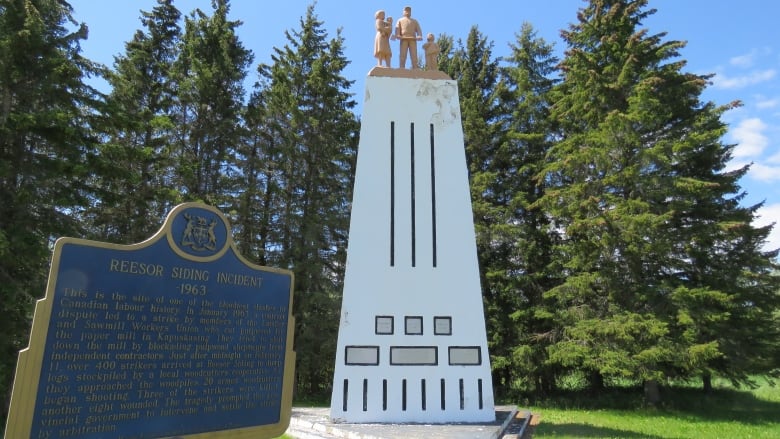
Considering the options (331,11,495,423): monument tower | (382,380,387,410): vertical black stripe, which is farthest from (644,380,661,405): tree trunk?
(382,380,387,410): vertical black stripe

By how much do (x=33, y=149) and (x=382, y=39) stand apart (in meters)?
8.38

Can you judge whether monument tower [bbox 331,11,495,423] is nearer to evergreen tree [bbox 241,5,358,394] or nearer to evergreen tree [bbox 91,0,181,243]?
evergreen tree [bbox 91,0,181,243]

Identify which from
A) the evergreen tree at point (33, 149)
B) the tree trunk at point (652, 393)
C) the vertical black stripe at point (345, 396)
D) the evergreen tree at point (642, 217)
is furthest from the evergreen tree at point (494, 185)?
the evergreen tree at point (33, 149)

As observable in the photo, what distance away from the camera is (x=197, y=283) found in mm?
4199

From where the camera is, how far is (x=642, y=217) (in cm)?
1427

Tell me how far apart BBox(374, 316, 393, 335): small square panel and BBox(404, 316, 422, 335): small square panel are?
284mm

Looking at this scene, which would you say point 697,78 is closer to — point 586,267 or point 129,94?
point 586,267

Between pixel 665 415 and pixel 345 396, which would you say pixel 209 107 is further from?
pixel 665 415

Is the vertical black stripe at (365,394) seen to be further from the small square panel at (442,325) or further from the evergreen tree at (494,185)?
the evergreen tree at (494,185)

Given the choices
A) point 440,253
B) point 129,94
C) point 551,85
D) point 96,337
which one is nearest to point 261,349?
point 96,337

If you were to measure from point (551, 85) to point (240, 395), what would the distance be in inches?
757

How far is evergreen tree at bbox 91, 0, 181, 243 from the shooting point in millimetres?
14379

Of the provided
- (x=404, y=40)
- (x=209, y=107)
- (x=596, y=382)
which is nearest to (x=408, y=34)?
(x=404, y=40)

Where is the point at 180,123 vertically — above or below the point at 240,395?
above
